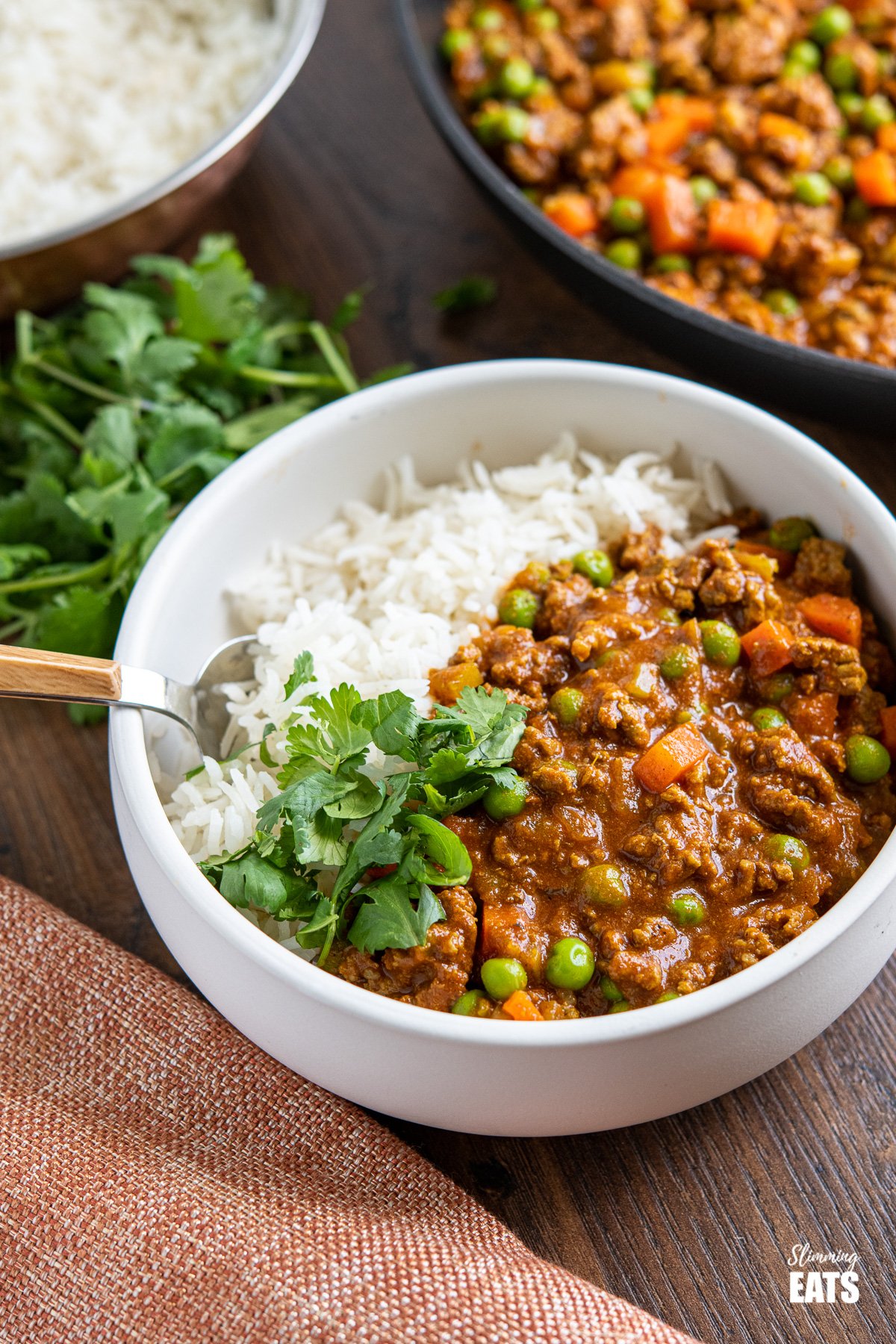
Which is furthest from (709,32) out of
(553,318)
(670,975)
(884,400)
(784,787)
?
(670,975)

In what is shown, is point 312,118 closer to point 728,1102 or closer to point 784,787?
point 784,787

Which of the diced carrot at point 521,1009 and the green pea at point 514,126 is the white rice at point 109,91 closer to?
the green pea at point 514,126

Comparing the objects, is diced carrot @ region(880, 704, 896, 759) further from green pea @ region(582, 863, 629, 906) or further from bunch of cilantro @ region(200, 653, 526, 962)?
bunch of cilantro @ region(200, 653, 526, 962)

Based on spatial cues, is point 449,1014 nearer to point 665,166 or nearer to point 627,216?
point 627,216

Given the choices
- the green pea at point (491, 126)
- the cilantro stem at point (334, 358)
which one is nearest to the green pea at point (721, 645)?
the cilantro stem at point (334, 358)

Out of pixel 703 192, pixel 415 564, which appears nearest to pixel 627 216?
pixel 703 192

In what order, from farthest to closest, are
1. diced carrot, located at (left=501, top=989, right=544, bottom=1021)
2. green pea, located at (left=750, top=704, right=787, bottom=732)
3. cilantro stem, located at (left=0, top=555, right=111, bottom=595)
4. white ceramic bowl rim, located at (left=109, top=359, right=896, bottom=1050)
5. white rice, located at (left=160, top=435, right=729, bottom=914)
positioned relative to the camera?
cilantro stem, located at (left=0, top=555, right=111, bottom=595) < white rice, located at (left=160, top=435, right=729, bottom=914) < green pea, located at (left=750, top=704, right=787, bottom=732) < diced carrot, located at (left=501, top=989, right=544, bottom=1021) < white ceramic bowl rim, located at (left=109, top=359, right=896, bottom=1050)

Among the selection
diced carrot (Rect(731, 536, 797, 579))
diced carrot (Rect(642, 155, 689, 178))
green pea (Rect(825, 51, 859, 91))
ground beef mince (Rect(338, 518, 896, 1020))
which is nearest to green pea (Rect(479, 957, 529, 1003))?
ground beef mince (Rect(338, 518, 896, 1020))
